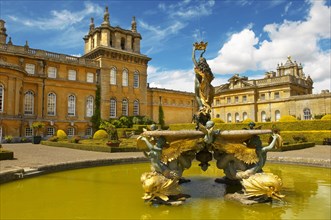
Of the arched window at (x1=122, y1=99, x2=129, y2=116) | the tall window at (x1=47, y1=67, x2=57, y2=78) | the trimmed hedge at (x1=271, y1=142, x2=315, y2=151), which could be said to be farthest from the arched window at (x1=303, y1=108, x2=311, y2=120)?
the tall window at (x1=47, y1=67, x2=57, y2=78)

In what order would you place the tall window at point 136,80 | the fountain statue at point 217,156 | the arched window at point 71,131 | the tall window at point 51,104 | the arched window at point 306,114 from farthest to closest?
the tall window at point 136,80
the arched window at point 306,114
the arched window at point 71,131
the tall window at point 51,104
the fountain statue at point 217,156

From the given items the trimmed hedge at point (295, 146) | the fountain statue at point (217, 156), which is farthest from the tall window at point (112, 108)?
the fountain statue at point (217, 156)

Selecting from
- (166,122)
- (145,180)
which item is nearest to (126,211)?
(145,180)

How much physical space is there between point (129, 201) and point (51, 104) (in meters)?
30.9

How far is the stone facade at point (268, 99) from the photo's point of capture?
40.0m

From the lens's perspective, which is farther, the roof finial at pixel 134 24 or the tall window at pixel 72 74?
the roof finial at pixel 134 24

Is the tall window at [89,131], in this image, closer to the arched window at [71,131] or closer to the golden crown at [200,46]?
the arched window at [71,131]

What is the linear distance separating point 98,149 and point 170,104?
1286 inches

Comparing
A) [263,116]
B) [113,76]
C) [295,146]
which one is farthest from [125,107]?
[295,146]

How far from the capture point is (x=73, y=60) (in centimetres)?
3584

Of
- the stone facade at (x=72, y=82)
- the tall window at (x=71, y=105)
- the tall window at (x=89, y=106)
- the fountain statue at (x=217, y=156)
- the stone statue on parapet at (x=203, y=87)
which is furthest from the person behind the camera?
the tall window at (x=89, y=106)

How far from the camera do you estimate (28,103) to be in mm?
31844

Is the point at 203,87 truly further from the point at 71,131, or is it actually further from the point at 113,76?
the point at 113,76

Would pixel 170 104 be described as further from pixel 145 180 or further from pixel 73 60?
pixel 145 180
